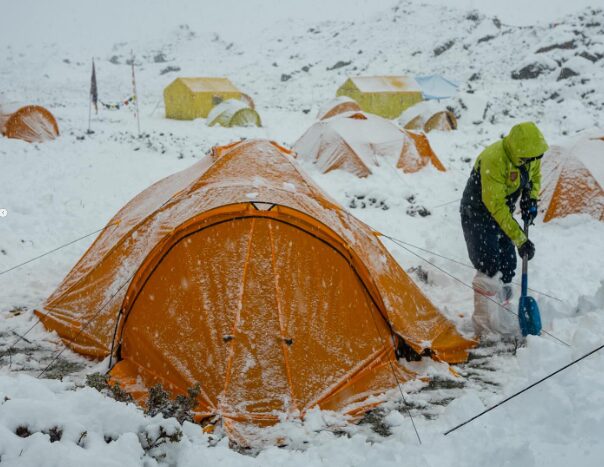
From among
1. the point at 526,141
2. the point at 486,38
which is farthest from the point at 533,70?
the point at 526,141

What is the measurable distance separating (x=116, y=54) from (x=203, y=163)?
74.5 metres

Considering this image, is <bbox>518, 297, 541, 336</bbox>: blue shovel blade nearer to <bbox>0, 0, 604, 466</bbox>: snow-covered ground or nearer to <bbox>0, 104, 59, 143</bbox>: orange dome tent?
<bbox>0, 0, 604, 466</bbox>: snow-covered ground

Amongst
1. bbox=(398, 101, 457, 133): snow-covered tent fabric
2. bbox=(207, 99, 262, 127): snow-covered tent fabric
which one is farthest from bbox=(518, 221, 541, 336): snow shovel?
bbox=(207, 99, 262, 127): snow-covered tent fabric

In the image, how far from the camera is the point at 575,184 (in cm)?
852

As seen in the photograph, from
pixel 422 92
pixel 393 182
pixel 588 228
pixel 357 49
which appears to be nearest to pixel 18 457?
pixel 588 228

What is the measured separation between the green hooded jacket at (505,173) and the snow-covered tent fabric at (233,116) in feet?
63.1

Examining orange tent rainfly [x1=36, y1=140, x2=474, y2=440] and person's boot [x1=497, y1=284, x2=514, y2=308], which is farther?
person's boot [x1=497, y1=284, x2=514, y2=308]

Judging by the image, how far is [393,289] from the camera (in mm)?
4609

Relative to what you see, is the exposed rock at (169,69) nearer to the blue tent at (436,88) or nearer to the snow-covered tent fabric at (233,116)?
the blue tent at (436,88)

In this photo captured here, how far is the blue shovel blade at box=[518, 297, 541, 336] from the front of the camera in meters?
4.64

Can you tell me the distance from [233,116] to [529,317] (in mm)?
19892

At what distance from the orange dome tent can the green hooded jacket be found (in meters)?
15.5

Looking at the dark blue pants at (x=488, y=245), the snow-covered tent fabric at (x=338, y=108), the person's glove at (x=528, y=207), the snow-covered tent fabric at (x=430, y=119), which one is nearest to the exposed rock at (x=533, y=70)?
the snow-covered tent fabric at (x=430, y=119)

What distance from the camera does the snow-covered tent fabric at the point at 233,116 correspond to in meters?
23.1
